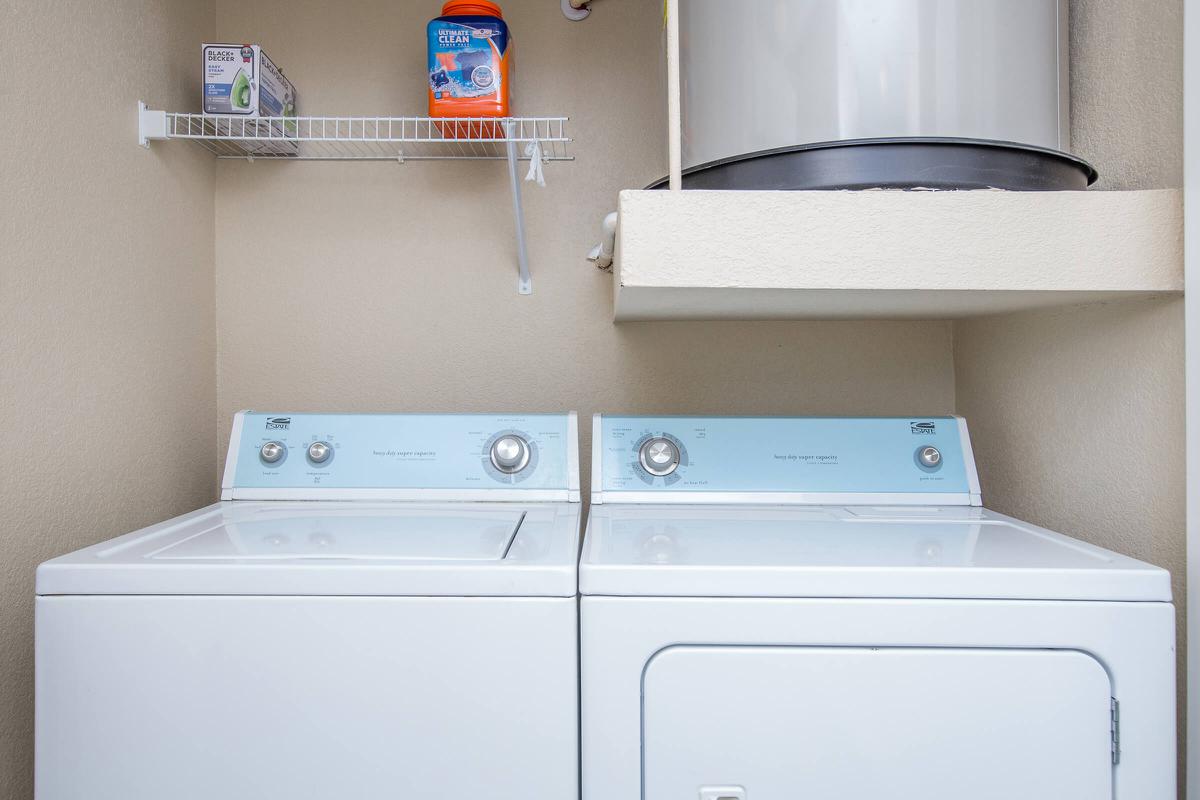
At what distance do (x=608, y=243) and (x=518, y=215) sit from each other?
0.37 m

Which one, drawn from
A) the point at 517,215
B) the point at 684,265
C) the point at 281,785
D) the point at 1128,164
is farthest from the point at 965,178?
the point at 281,785

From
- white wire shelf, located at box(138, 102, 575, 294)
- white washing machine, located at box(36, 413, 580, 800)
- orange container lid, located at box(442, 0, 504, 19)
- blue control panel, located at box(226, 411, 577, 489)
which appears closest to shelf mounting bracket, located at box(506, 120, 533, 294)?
white wire shelf, located at box(138, 102, 575, 294)

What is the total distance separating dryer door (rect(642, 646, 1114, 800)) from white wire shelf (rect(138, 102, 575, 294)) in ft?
3.67

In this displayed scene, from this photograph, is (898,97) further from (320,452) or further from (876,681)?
(320,452)

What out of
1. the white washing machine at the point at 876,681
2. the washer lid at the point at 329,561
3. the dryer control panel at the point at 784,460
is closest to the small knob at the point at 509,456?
the dryer control panel at the point at 784,460

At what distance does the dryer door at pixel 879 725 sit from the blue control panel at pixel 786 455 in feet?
1.77

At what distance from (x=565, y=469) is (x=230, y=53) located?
1.12m

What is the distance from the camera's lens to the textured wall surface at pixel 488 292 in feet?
5.65

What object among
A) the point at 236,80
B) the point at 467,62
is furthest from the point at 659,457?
the point at 236,80

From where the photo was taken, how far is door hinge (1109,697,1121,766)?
85 cm

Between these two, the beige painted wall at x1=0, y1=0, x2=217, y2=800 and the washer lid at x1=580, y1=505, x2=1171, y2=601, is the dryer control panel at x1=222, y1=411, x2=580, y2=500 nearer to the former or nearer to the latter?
the beige painted wall at x1=0, y1=0, x2=217, y2=800

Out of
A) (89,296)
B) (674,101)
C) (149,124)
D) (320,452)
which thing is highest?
(149,124)

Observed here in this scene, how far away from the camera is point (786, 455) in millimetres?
1412

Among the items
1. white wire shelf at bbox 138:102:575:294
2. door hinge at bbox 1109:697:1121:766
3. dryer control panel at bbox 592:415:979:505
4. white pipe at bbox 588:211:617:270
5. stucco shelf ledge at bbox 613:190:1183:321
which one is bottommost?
door hinge at bbox 1109:697:1121:766
